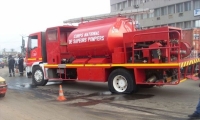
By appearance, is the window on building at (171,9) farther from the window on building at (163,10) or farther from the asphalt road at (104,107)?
the asphalt road at (104,107)

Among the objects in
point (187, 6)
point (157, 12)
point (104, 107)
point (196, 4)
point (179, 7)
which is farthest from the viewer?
point (157, 12)

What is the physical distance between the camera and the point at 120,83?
32.1ft

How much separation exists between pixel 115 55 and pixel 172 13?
40196mm

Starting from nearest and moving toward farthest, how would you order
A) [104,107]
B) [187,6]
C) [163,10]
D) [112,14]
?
[104,107] < [112,14] < [187,6] < [163,10]

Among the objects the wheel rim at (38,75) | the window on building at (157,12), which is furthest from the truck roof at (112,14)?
the window on building at (157,12)

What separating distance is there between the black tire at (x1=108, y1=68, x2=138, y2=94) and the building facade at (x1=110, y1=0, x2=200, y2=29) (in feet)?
109

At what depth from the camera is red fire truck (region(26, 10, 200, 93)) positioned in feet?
28.3

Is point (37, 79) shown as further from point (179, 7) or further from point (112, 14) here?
point (179, 7)

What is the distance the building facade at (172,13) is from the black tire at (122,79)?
33071 mm

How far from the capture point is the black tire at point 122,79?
939 centimetres

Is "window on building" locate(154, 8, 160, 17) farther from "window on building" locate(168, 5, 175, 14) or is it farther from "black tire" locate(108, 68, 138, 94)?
"black tire" locate(108, 68, 138, 94)

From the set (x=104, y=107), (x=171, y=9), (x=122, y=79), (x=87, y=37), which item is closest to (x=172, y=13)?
(x=171, y=9)

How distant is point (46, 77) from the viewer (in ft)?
42.4

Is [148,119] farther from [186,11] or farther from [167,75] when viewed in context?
A: [186,11]
